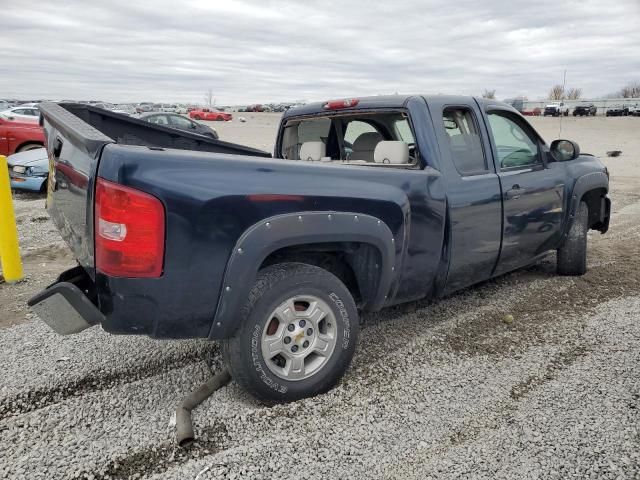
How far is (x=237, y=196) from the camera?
8.41 ft

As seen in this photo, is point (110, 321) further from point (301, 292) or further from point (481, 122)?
point (481, 122)

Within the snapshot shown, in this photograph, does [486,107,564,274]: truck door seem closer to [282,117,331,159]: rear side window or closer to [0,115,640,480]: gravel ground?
[0,115,640,480]: gravel ground

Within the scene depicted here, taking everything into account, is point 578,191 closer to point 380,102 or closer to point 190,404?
point 380,102

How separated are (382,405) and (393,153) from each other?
1.67 metres

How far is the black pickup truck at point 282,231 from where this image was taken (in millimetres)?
2441

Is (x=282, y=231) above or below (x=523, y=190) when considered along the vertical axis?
below

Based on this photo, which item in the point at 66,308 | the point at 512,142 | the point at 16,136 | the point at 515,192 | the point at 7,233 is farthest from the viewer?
the point at 16,136

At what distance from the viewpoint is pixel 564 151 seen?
4.66m

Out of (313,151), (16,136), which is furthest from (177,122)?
(313,151)

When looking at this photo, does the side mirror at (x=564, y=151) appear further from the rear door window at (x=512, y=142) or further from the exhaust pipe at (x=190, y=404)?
the exhaust pipe at (x=190, y=404)

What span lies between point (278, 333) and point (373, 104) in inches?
77.6

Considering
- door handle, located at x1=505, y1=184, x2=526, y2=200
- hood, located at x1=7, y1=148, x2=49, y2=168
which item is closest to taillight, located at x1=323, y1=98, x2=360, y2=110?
door handle, located at x1=505, y1=184, x2=526, y2=200

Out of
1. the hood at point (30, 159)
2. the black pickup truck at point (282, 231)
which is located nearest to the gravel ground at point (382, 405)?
the black pickup truck at point (282, 231)

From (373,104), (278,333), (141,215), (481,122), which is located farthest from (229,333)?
(481,122)
